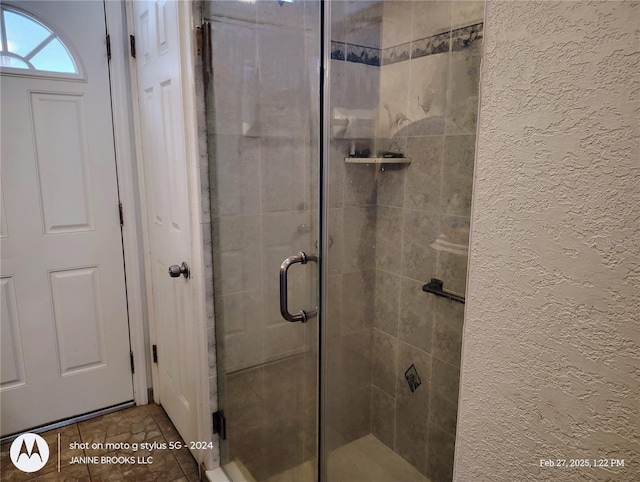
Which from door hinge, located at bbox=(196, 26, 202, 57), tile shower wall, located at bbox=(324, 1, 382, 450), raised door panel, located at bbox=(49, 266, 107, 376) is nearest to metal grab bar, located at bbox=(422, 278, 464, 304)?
tile shower wall, located at bbox=(324, 1, 382, 450)

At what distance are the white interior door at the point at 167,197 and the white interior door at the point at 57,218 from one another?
0.67ft

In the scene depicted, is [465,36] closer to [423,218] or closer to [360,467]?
[423,218]

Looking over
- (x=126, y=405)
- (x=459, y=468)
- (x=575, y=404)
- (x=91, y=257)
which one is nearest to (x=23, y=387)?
(x=126, y=405)

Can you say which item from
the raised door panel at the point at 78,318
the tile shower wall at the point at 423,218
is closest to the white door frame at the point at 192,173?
the raised door panel at the point at 78,318

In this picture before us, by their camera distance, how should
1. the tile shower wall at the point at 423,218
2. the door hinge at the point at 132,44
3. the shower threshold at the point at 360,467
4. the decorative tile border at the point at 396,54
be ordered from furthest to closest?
the door hinge at the point at 132,44, the decorative tile border at the point at 396,54, the tile shower wall at the point at 423,218, the shower threshold at the point at 360,467

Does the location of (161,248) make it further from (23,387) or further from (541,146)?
(541,146)

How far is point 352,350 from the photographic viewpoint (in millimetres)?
1593

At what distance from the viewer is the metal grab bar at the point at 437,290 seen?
1533 mm

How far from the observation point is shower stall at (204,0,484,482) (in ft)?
4.02

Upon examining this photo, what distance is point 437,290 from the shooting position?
5.20 ft

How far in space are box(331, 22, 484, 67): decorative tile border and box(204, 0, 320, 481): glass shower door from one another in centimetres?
20

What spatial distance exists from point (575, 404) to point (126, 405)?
232cm

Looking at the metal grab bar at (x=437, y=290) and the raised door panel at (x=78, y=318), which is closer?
the metal grab bar at (x=437, y=290)

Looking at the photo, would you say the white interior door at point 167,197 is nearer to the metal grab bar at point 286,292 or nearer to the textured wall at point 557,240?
the metal grab bar at point 286,292
